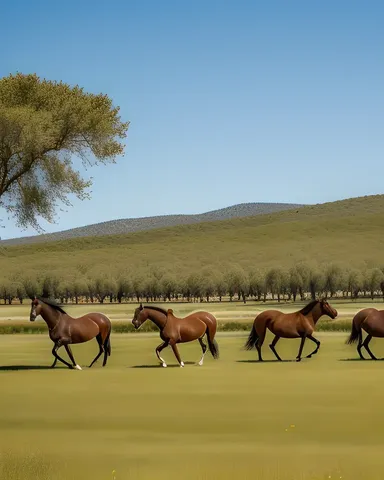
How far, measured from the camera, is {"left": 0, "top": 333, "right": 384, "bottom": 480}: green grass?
13125 millimetres

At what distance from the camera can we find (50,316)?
2958cm

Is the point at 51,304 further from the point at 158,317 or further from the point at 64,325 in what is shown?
the point at 158,317

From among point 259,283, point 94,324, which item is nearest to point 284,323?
point 94,324

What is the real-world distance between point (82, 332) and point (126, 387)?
19.4ft

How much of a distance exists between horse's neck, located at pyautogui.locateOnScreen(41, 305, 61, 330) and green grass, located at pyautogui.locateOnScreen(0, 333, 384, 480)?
4.16 feet

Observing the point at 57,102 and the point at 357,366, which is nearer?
the point at 357,366

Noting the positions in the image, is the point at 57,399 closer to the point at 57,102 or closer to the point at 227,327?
the point at 57,102

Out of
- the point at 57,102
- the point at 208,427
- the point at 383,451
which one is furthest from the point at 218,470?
the point at 57,102

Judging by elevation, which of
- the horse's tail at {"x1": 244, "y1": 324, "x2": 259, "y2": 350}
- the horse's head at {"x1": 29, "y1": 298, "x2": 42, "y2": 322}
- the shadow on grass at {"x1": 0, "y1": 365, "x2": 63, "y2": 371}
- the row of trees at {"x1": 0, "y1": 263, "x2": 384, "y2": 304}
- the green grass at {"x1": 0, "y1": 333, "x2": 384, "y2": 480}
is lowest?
the green grass at {"x1": 0, "y1": 333, "x2": 384, "y2": 480}

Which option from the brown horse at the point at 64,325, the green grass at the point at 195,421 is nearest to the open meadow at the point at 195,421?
the green grass at the point at 195,421

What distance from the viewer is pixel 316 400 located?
20.7 metres

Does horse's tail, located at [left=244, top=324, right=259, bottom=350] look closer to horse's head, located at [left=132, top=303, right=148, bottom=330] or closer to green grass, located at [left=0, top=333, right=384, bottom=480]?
green grass, located at [left=0, top=333, right=384, bottom=480]

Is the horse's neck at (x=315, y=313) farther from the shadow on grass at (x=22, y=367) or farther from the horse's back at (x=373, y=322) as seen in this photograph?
the shadow on grass at (x=22, y=367)

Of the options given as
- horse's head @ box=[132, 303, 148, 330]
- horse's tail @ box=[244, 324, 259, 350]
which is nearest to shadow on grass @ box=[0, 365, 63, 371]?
horse's head @ box=[132, 303, 148, 330]
